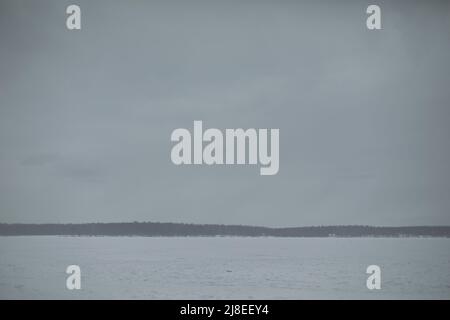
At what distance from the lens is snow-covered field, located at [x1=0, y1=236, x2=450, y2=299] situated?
10.8 meters

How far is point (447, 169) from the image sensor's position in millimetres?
6977

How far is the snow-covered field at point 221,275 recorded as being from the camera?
10.8m

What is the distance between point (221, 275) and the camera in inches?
551

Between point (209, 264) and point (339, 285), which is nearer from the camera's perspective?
point (339, 285)

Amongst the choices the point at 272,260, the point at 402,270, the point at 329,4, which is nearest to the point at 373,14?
the point at 329,4

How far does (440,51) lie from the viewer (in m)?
6.86
